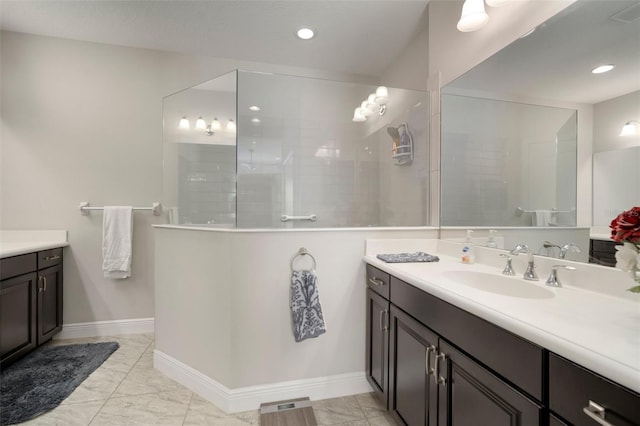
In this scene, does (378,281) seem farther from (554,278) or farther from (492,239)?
(554,278)

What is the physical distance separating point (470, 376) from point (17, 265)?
284cm

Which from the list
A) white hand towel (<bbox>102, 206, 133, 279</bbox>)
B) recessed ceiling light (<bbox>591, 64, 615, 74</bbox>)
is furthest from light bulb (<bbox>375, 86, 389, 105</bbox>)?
white hand towel (<bbox>102, 206, 133, 279</bbox>)

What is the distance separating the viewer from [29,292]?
6.88ft

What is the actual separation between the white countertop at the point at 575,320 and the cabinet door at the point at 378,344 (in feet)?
1.35

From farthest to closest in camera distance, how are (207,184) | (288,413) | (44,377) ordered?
(207,184) < (44,377) < (288,413)

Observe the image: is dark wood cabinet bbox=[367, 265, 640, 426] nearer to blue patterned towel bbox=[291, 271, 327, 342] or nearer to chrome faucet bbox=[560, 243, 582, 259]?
blue patterned towel bbox=[291, 271, 327, 342]

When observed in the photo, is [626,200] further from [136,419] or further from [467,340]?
[136,419]

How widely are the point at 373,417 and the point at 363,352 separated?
0.34 metres

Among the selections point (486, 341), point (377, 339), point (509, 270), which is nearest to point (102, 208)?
point (377, 339)

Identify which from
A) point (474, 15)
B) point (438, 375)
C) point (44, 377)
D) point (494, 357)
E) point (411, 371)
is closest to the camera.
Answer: point (494, 357)

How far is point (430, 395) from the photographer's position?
3.67 feet

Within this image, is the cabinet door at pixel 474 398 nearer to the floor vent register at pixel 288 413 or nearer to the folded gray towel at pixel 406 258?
the folded gray towel at pixel 406 258

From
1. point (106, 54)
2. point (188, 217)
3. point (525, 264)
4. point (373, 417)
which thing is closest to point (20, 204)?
point (106, 54)

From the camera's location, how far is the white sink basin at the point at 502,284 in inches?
44.5
